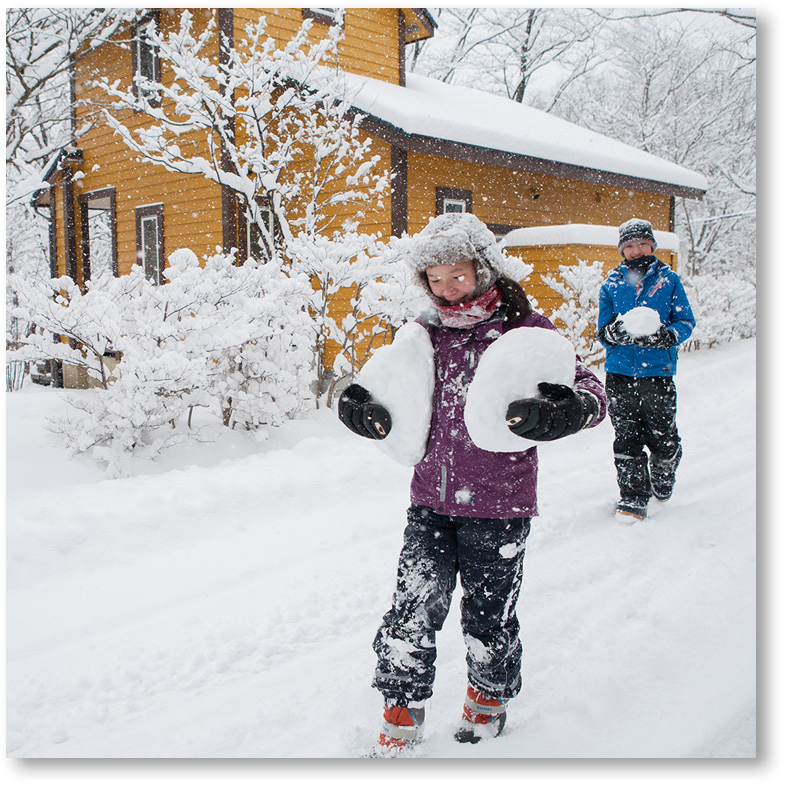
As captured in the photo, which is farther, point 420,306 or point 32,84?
point 32,84

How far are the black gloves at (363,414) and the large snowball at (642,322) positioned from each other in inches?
87.0

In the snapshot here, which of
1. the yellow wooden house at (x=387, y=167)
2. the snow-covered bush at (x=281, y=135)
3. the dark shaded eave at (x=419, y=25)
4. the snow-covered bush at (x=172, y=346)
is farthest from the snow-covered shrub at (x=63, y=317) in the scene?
the dark shaded eave at (x=419, y=25)

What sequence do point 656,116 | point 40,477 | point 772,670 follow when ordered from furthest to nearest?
point 656,116
point 40,477
point 772,670

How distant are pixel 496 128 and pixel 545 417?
7.92m

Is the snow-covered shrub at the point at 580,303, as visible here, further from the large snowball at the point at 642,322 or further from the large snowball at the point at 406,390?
the large snowball at the point at 406,390

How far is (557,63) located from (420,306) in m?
10.9

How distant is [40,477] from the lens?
13.4 feet

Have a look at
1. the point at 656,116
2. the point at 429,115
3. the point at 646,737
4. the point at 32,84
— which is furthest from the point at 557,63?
the point at 646,737

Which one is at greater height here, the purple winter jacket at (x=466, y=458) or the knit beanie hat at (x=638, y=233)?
the knit beanie hat at (x=638, y=233)

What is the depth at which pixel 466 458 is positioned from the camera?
6.01 ft

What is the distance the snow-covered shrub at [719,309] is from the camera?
35.1ft

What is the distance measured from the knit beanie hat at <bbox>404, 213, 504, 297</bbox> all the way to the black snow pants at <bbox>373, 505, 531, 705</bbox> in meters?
0.70

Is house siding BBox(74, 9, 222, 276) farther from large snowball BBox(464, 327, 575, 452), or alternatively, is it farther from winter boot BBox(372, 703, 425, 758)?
winter boot BBox(372, 703, 425, 758)

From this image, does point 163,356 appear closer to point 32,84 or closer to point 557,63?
point 32,84
